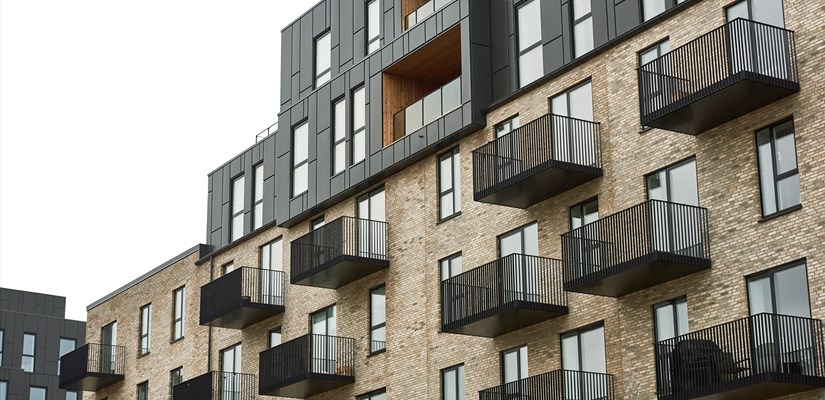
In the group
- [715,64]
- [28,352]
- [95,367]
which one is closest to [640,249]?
[715,64]

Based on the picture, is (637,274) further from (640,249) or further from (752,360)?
(752,360)

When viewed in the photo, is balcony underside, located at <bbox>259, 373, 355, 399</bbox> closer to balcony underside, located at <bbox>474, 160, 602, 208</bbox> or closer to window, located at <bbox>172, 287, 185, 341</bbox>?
balcony underside, located at <bbox>474, 160, 602, 208</bbox>

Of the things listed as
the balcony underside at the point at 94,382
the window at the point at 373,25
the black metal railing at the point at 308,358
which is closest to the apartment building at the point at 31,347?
the balcony underside at the point at 94,382

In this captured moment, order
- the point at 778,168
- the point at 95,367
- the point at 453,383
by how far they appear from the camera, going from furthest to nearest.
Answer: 1. the point at 95,367
2. the point at 453,383
3. the point at 778,168

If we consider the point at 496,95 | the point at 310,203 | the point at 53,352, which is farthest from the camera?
the point at 53,352

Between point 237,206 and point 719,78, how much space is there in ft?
70.2

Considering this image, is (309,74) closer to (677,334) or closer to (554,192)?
(554,192)

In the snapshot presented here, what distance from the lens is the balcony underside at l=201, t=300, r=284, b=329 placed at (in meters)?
39.8

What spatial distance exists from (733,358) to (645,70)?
6283 mm

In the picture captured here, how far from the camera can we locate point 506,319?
3075cm

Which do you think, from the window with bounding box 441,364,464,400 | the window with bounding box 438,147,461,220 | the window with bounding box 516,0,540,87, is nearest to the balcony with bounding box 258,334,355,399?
the window with bounding box 441,364,464,400

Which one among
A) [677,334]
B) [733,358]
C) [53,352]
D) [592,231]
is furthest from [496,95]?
[53,352]

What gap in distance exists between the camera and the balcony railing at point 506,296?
3028cm

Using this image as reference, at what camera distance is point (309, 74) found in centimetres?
4134
